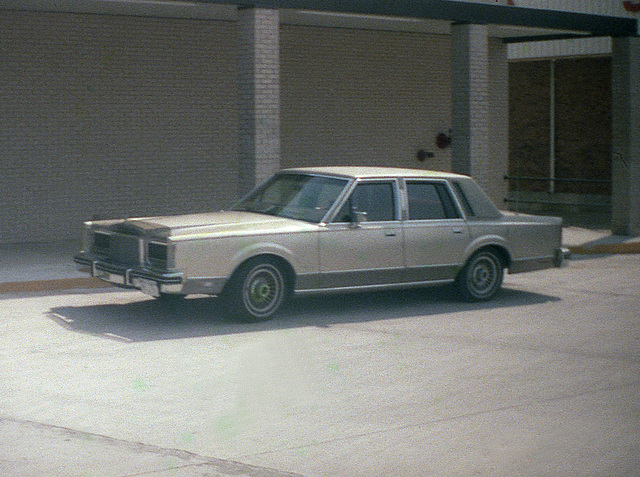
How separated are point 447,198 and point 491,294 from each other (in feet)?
4.10

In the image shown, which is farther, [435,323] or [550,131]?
[550,131]

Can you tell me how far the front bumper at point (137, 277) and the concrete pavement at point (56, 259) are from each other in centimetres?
196

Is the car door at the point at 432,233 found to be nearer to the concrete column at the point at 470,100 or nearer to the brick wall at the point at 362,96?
the concrete column at the point at 470,100

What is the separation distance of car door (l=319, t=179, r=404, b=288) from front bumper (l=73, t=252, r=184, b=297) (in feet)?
5.53

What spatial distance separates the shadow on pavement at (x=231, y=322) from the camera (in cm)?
1069

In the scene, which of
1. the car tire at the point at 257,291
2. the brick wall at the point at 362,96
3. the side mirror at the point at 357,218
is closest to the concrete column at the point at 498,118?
the brick wall at the point at 362,96

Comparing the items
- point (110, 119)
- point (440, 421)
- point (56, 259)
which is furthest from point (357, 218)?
point (110, 119)

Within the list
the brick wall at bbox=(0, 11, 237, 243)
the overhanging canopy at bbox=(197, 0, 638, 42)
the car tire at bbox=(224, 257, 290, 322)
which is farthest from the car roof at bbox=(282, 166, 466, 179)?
the brick wall at bbox=(0, 11, 237, 243)

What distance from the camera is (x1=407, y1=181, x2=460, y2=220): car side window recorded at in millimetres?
12273

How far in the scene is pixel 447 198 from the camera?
12.6m

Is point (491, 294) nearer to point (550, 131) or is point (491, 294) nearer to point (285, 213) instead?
point (285, 213)

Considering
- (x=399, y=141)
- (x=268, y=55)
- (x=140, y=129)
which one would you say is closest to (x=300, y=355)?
(x=268, y=55)

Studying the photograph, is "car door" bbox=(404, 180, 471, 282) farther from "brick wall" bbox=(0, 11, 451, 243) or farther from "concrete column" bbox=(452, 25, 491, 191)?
"brick wall" bbox=(0, 11, 451, 243)

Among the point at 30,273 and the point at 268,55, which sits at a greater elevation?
the point at 268,55
